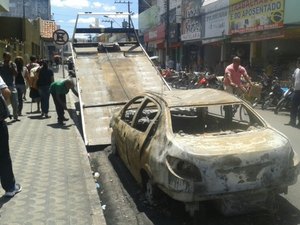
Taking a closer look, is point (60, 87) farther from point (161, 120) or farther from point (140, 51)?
point (161, 120)

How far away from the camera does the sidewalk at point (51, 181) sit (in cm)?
518

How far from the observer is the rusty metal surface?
10.2 meters

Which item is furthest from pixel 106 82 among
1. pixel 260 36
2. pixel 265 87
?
pixel 260 36

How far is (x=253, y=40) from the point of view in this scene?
22859 mm

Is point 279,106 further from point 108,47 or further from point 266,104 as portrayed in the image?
point 108,47

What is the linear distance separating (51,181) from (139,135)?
4.93 ft

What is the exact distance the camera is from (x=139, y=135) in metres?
6.21

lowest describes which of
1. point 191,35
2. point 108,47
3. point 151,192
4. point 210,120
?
point 151,192

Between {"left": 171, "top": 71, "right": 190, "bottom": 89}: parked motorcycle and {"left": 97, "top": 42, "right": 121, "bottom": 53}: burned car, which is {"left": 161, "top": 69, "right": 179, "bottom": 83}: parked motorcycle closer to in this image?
{"left": 171, "top": 71, "right": 190, "bottom": 89}: parked motorcycle

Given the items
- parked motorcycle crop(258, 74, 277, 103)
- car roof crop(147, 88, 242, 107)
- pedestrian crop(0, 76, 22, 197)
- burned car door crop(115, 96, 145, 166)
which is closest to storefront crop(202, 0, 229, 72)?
parked motorcycle crop(258, 74, 277, 103)

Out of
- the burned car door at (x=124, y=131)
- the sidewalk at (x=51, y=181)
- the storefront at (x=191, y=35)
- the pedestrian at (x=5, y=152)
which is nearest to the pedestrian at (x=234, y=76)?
the sidewalk at (x=51, y=181)

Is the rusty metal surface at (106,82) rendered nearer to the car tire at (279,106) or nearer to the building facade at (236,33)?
the car tire at (279,106)

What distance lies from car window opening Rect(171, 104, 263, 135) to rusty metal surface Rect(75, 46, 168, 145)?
3.04 meters

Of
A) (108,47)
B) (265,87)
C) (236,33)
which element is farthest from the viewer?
(236,33)
